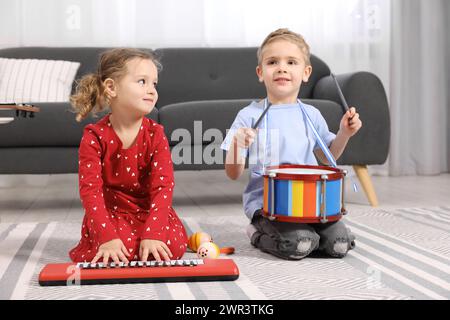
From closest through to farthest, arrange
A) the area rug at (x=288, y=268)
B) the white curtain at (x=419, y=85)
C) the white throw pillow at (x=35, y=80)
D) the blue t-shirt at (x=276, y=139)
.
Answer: the area rug at (x=288, y=268)
the blue t-shirt at (x=276, y=139)
the white throw pillow at (x=35, y=80)
the white curtain at (x=419, y=85)

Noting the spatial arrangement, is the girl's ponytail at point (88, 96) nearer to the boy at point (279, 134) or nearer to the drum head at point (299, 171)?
the boy at point (279, 134)

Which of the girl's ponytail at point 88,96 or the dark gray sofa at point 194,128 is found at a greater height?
the girl's ponytail at point 88,96

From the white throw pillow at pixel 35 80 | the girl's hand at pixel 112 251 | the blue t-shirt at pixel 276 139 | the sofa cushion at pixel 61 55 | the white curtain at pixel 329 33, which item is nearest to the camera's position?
the girl's hand at pixel 112 251

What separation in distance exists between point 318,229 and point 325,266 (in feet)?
0.53

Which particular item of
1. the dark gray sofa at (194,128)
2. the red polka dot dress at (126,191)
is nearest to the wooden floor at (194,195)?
the dark gray sofa at (194,128)

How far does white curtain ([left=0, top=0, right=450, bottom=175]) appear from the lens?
3.52 m

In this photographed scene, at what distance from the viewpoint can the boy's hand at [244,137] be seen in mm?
1564

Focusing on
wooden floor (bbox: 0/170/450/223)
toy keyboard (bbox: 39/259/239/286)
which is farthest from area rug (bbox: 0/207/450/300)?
wooden floor (bbox: 0/170/450/223)

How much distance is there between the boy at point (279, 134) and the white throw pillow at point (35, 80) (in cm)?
148

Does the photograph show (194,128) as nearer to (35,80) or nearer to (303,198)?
(35,80)

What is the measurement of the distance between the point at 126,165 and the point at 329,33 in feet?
8.18

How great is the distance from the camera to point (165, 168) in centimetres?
158

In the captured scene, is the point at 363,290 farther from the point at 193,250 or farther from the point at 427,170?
the point at 427,170

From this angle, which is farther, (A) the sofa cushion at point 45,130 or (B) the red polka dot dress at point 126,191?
(A) the sofa cushion at point 45,130
